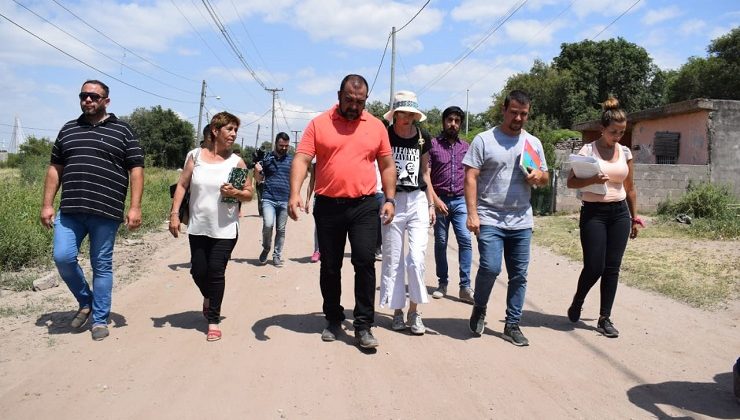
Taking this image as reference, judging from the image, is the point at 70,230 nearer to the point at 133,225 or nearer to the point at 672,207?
the point at 133,225

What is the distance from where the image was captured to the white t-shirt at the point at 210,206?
488 centimetres

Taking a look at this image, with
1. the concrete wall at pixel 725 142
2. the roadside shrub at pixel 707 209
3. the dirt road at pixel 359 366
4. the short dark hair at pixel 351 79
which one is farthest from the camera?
the concrete wall at pixel 725 142

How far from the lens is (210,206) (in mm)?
4883

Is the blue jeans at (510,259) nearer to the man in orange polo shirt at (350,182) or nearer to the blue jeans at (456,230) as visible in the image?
the man in orange polo shirt at (350,182)

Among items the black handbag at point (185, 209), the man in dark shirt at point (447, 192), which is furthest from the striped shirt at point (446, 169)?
the black handbag at point (185, 209)

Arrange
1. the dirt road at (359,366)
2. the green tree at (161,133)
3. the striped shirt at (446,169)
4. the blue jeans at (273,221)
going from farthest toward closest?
the green tree at (161,133) → the blue jeans at (273,221) → the striped shirt at (446,169) → the dirt road at (359,366)

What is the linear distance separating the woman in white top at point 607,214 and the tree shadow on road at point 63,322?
4095mm

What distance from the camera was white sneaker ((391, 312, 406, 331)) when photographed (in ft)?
16.7

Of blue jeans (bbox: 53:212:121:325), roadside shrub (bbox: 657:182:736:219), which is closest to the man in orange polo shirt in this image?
blue jeans (bbox: 53:212:121:325)

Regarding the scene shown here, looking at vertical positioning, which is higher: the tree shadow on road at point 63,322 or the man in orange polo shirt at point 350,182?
the man in orange polo shirt at point 350,182


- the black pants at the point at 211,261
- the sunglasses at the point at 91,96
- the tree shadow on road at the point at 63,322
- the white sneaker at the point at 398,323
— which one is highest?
the sunglasses at the point at 91,96

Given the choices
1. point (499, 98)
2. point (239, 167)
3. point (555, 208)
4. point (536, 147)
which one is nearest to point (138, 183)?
point (239, 167)

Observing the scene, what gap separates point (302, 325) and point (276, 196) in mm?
3634

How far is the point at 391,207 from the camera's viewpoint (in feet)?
15.5
